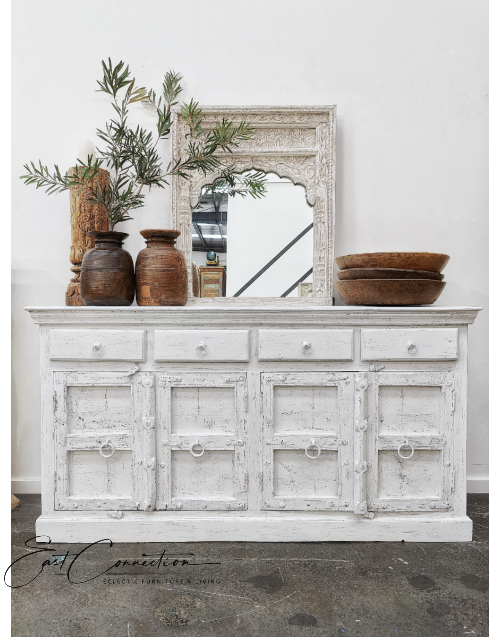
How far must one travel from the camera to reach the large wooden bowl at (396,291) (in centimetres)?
171

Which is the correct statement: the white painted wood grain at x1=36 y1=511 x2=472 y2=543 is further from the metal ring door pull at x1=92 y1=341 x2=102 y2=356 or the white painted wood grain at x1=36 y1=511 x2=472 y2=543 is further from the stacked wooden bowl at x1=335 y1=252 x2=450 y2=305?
the stacked wooden bowl at x1=335 y1=252 x2=450 y2=305

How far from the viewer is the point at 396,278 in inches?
68.1

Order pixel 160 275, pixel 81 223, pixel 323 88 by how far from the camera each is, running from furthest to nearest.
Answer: pixel 323 88 < pixel 81 223 < pixel 160 275

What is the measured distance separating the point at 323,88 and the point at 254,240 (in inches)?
36.0

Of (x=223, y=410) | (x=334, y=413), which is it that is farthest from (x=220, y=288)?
(x=334, y=413)

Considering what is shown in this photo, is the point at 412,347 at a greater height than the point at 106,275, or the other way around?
the point at 106,275

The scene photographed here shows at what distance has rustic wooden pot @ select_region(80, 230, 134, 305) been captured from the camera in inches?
68.2

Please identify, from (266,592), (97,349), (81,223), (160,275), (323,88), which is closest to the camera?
(266,592)

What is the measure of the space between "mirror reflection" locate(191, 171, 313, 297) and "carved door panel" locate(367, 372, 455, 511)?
702 mm

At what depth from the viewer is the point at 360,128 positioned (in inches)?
84.7

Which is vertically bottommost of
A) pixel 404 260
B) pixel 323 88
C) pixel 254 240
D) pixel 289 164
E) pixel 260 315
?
pixel 260 315

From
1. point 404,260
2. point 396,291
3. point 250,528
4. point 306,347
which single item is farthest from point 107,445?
point 404,260

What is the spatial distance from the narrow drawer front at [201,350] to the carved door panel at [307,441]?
17 cm

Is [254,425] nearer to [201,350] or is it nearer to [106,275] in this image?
[201,350]
